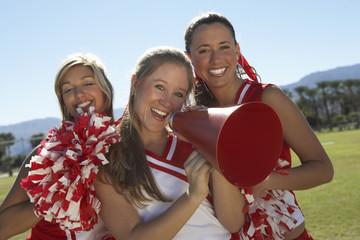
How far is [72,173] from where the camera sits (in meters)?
2.29

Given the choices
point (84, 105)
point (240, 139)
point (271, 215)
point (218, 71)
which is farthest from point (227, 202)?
point (84, 105)

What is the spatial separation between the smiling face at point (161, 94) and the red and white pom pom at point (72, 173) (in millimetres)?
292

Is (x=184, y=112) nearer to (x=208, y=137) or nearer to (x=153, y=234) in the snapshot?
(x=208, y=137)

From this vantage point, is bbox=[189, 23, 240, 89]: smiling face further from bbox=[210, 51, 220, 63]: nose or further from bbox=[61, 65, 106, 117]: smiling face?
bbox=[61, 65, 106, 117]: smiling face

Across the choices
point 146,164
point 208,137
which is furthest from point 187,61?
point 208,137

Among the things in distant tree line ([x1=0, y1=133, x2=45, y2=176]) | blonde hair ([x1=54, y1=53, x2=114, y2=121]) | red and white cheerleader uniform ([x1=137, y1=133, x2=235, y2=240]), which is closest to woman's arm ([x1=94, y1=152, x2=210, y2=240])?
red and white cheerleader uniform ([x1=137, y1=133, x2=235, y2=240])

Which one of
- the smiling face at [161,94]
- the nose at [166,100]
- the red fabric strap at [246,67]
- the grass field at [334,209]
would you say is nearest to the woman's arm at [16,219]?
the smiling face at [161,94]

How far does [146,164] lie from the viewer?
2521mm

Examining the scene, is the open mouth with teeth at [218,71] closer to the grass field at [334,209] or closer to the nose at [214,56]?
the nose at [214,56]

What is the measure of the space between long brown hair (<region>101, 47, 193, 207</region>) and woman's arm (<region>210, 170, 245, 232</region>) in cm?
37

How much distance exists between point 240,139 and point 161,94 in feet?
2.74

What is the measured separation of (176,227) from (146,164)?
565 mm

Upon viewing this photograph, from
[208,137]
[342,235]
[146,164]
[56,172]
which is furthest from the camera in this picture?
[342,235]

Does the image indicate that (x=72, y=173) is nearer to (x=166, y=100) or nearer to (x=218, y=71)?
(x=166, y=100)
